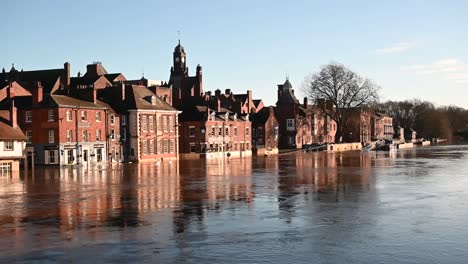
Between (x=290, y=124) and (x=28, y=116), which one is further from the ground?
(x=290, y=124)

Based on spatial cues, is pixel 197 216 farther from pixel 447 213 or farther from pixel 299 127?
pixel 299 127

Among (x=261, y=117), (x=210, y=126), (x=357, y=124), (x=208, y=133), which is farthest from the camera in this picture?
(x=357, y=124)

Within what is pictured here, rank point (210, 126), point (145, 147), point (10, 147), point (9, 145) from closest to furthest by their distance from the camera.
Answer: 1. point (9, 145)
2. point (10, 147)
3. point (145, 147)
4. point (210, 126)

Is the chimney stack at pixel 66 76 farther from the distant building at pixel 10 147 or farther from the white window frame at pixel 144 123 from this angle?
the distant building at pixel 10 147

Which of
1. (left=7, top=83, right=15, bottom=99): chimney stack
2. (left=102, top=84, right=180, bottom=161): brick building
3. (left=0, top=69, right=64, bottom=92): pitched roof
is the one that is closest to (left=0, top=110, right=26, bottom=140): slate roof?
(left=7, top=83, right=15, bottom=99): chimney stack

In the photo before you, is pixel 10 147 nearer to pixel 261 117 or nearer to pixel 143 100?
pixel 143 100

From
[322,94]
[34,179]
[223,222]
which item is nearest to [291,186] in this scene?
[223,222]

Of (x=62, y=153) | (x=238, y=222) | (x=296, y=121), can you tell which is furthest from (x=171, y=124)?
(x=238, y=222)

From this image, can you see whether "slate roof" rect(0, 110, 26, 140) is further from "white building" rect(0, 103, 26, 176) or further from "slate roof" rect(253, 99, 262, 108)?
"slate roof" rect(253, 99, 262, 108)

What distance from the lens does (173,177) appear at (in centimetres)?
4962

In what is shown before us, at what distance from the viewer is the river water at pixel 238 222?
1802 cm

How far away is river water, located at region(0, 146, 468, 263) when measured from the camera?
18016mm

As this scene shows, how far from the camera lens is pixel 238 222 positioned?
23.9 meters

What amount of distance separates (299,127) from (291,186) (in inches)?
3169
